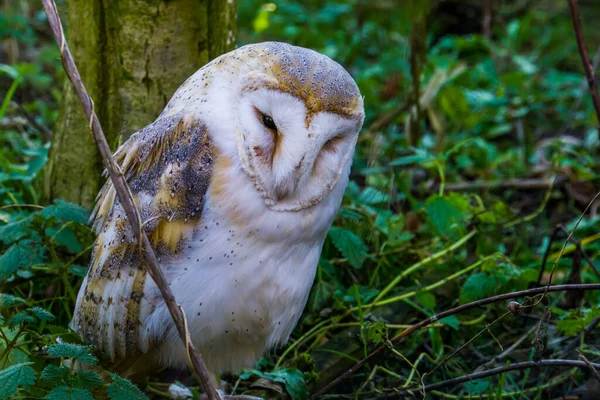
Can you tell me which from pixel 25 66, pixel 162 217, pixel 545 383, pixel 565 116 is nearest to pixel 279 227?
pixel 162 217

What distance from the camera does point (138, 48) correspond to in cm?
293

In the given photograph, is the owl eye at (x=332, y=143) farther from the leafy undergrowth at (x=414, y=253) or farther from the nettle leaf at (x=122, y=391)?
the nettle leaf at (x=122, y=391)

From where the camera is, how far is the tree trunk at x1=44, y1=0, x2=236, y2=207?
9.51 ft

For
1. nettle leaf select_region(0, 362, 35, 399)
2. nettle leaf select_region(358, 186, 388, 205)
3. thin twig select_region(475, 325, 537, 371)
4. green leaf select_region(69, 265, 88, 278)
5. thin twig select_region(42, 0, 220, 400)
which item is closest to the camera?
thin twig select_region(42, 0, 220, 400)

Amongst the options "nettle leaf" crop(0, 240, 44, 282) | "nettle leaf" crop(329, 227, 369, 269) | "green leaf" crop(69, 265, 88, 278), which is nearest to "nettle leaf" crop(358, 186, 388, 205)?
"nettle leaf" crop(329, 227, 369, 269)

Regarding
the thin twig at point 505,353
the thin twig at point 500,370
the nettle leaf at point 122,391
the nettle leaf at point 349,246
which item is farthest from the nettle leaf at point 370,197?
the nettle leaf at point 122,391

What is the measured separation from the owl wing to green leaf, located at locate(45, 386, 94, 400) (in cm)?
37

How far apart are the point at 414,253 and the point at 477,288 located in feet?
1.94

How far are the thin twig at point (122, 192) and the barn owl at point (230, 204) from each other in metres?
0.35

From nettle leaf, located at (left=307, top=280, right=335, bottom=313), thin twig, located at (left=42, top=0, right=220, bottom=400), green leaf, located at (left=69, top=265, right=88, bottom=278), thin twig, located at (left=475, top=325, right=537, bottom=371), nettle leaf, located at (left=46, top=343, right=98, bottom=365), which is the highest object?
thin twig, located at (left=42, top=0, right=220, bottom=400)

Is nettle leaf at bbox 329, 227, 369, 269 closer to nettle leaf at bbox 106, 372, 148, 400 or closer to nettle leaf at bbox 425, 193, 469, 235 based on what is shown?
nettle leaf at bbox 425, 193, 469, 235

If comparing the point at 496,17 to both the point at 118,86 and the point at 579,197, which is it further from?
the point at 118,86

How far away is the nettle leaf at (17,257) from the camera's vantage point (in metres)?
2.51

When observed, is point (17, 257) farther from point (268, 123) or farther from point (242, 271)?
point (268, 123)
